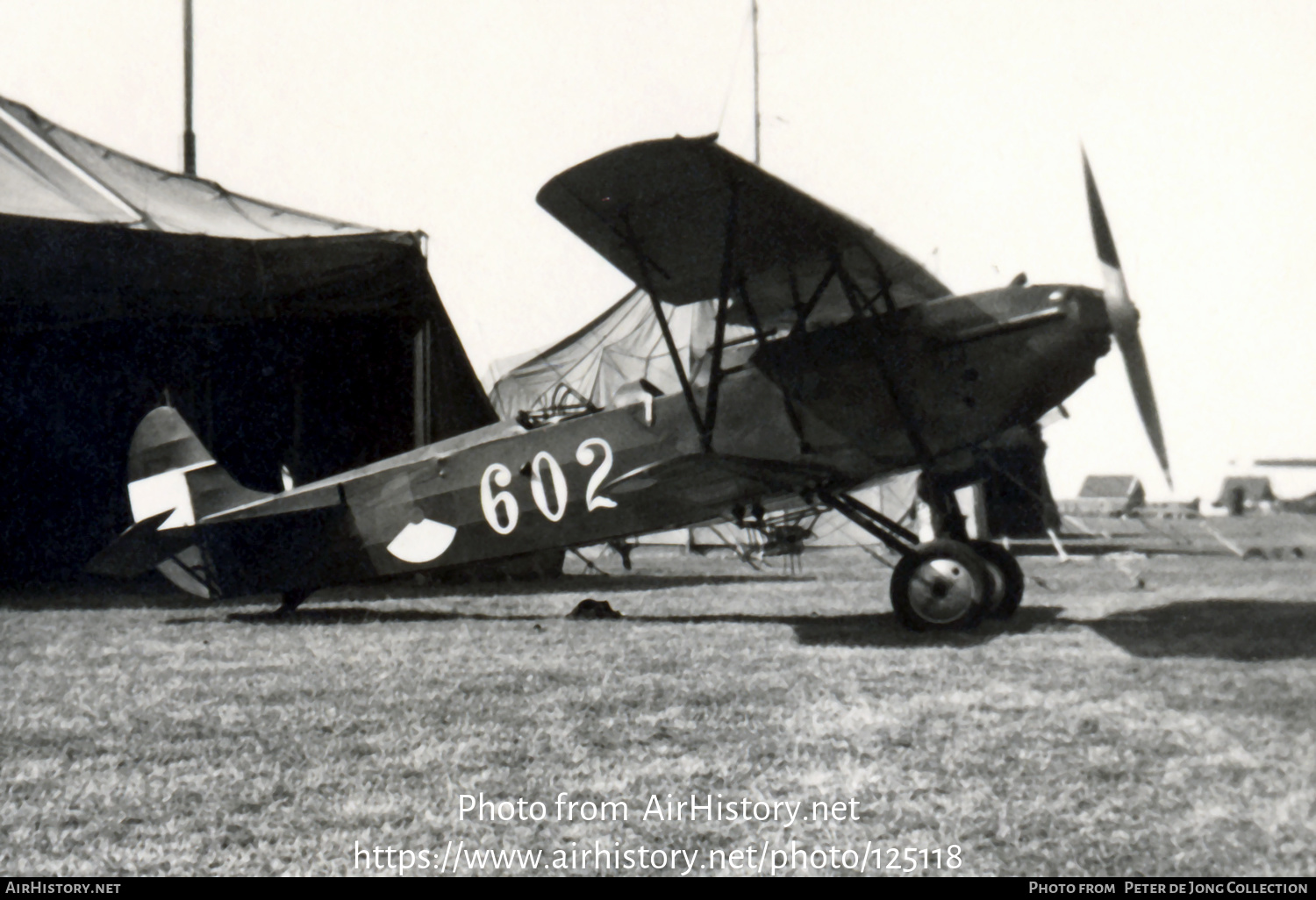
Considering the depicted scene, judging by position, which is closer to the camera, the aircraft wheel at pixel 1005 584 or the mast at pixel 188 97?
the aircraft wheel at pixel 1005 584

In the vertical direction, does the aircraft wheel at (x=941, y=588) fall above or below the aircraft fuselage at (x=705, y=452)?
below

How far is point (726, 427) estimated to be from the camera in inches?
262

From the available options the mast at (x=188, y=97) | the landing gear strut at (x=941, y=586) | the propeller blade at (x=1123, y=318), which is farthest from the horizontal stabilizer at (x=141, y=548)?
the mast at (x=188, y=97)

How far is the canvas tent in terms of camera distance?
31.6ft

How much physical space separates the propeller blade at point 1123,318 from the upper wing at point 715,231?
1.14 metres

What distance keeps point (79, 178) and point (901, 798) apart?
34.7 feet

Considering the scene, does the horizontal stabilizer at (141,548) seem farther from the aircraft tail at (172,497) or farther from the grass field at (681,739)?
the grass field at (681,739)

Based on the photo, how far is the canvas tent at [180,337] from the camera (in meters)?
9.64

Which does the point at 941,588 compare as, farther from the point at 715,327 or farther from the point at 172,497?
the point at 172,497

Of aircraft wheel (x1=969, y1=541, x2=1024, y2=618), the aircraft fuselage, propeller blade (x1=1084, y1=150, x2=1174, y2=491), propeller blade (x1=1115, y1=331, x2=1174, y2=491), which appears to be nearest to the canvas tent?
the aircraft fuselage

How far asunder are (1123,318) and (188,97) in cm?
1304

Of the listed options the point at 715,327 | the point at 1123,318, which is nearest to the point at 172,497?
the point at 715,327
